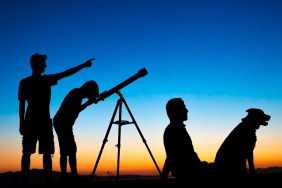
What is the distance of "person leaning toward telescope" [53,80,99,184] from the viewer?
23.7 ft

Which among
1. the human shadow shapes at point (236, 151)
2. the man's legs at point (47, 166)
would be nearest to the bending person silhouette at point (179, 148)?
the human shadow shapes at point (236, 151)

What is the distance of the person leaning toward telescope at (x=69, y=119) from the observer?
7.23 metres

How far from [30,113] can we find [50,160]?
101 cm

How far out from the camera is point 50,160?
684 centimetres

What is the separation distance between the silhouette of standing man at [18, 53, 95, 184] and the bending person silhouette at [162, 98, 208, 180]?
2.69m

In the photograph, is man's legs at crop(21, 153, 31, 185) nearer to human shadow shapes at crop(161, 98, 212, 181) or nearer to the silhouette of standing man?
the silhouette of standing man

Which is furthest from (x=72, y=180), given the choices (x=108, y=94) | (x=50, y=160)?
(x=108, y=94)

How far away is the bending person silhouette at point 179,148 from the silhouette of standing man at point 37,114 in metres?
2.69

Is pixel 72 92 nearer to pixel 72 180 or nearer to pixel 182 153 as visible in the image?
pixel 72 180

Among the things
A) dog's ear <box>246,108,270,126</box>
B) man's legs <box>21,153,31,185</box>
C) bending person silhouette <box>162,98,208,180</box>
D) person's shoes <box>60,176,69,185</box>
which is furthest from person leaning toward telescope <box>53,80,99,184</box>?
dog's ear <box>246,108,270,126</box>

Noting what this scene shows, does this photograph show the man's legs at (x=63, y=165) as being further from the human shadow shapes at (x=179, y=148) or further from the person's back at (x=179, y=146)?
the person's back at (x=179, y=146)

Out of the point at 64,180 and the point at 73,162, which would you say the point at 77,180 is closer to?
the point at 64,180

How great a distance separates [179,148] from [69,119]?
3.12 m

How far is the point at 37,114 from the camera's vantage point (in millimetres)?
6684
